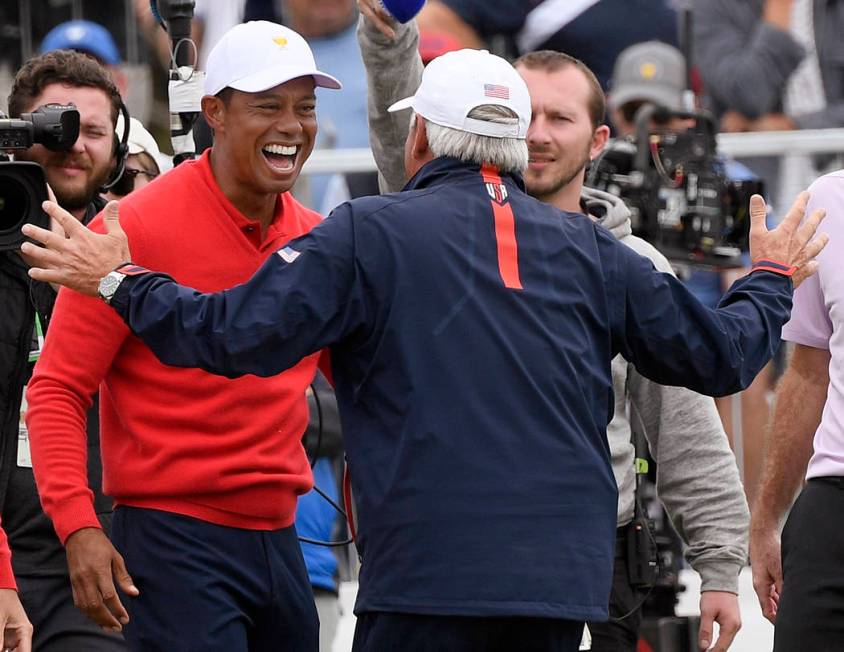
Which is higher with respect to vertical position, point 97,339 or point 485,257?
point 485,257

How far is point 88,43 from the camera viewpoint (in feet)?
28.6

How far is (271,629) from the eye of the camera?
448 cm

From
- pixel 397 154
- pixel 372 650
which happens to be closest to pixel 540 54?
pixel 397 154

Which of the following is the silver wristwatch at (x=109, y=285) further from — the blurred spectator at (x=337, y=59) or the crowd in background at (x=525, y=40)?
the blurred spectator at (x=337, y=59)

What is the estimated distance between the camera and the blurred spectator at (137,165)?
5.96 m

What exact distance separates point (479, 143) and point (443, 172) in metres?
0.11

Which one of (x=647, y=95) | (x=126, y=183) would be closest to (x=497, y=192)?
(x=126, y=183)

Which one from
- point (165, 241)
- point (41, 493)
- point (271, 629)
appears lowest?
point (271, 629)

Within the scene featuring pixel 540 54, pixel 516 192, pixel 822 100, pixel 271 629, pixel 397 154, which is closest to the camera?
pixel 516 192

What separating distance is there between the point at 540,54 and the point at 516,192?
1643 millimetres

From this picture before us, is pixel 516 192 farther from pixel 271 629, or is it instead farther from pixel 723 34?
pixel 723 34

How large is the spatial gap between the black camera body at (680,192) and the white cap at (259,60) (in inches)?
92.4

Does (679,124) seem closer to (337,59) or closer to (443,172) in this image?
(337,59)

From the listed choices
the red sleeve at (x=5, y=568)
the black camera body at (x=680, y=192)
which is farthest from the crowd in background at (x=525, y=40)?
the red sleeve at (x=5, y=568)
